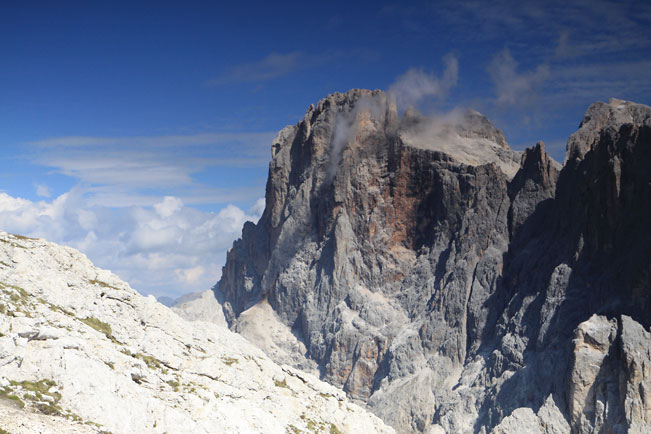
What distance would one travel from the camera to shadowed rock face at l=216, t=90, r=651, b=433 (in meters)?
129

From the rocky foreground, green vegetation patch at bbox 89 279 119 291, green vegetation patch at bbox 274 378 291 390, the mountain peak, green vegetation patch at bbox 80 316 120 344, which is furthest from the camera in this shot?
the mountain peak

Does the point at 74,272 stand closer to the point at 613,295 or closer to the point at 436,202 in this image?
the point at 613,295

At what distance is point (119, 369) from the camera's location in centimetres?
5103

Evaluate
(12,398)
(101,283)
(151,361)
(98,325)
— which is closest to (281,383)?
(151,361)

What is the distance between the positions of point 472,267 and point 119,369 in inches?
5094

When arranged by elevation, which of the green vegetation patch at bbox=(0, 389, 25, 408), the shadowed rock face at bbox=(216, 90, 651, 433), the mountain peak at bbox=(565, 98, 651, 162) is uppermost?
the mountain peak at bbox=(565, 98, 651, 162)

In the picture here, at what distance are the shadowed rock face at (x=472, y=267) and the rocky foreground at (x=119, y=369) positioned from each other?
65122 millimetres

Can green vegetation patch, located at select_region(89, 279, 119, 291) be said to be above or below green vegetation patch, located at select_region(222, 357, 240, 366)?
above

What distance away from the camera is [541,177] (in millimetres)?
167375

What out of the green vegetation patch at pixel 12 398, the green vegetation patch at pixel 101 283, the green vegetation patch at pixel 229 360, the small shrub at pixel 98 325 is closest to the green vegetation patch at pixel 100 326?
the small shrub at pixel 98 325

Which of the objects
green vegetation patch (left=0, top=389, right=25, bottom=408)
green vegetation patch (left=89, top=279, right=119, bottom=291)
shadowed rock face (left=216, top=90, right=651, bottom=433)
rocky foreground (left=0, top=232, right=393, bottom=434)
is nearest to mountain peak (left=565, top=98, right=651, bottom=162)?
shadowed rock face (left=216, top=90, right=651, bottom=433)

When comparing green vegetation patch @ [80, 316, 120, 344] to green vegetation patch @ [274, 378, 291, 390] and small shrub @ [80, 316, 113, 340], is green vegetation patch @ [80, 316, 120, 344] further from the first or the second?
green vegetation patch @ [274, 378, 291, 390]

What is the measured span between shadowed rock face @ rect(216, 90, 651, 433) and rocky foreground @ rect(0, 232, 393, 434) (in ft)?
214

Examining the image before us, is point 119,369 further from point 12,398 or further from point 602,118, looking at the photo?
point 602,118
